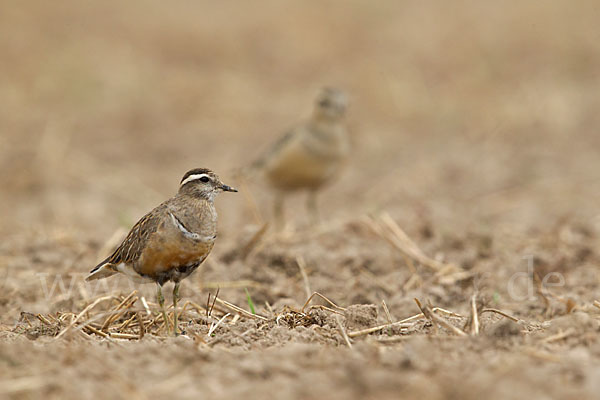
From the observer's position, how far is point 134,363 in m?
3.72

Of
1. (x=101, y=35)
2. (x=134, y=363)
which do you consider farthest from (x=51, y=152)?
(x=134, y=363)

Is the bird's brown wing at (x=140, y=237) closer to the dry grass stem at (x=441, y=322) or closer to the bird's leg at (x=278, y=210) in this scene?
the dry grass stem at (x=441, y=322)

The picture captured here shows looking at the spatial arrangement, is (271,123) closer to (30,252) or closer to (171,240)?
(30,252)

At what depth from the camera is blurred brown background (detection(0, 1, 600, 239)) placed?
33.6 feet

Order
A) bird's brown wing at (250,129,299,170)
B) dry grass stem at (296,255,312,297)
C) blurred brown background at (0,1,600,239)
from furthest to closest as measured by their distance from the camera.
→ blurred brown background at (0,1,600,239), bird's brown wing at (250,129,299,170), dry grass stem at (296,255,312,297)

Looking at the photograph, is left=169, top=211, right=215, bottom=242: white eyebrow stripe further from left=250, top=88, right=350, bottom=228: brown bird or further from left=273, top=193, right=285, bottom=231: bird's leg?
left=273, top=193, right=285, bottom=231: bird's leg

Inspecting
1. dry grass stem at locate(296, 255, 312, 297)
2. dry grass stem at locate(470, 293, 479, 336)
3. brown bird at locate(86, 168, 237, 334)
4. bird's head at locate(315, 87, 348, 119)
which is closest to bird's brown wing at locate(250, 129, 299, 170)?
bird's head at locate(315, 87, 348, 119)

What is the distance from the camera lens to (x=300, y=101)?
14.8 meters

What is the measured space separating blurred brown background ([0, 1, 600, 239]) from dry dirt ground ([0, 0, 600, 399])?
5 centimetres

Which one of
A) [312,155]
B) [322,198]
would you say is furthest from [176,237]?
[322,198]

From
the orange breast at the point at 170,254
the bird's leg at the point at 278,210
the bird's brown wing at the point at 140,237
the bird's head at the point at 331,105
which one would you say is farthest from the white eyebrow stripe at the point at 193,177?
the bird's head at the point at 331,105

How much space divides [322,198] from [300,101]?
390 cm

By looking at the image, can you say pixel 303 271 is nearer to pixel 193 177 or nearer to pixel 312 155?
pixel 193 177

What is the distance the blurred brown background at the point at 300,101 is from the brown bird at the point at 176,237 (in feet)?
12.2
